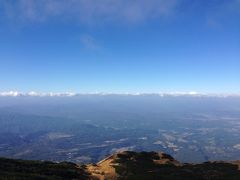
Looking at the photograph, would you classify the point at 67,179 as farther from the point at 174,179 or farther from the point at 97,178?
the point at 174,179

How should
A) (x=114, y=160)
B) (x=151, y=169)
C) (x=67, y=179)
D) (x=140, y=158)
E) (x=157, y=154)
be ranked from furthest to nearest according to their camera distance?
(x=157, y=154), (x=140, y=158), (x=114, y=160), (x=151, y=169), (x=67, y=179)

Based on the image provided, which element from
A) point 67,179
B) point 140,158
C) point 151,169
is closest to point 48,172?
point 67,179

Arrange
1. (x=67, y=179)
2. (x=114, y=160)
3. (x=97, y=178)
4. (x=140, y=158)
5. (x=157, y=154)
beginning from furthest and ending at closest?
1. (x=157, y=154)
2. (x=140, y=158)
3. (x=114, y=160)
4. (x=97, y=178)
5. (x=67, y=179)

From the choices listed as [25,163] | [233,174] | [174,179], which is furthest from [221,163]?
[25,163]

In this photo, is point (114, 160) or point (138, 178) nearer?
point (138, 178)

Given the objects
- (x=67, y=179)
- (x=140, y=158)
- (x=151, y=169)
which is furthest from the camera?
(x=140, y=158)

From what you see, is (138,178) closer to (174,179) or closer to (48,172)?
(174,179)
